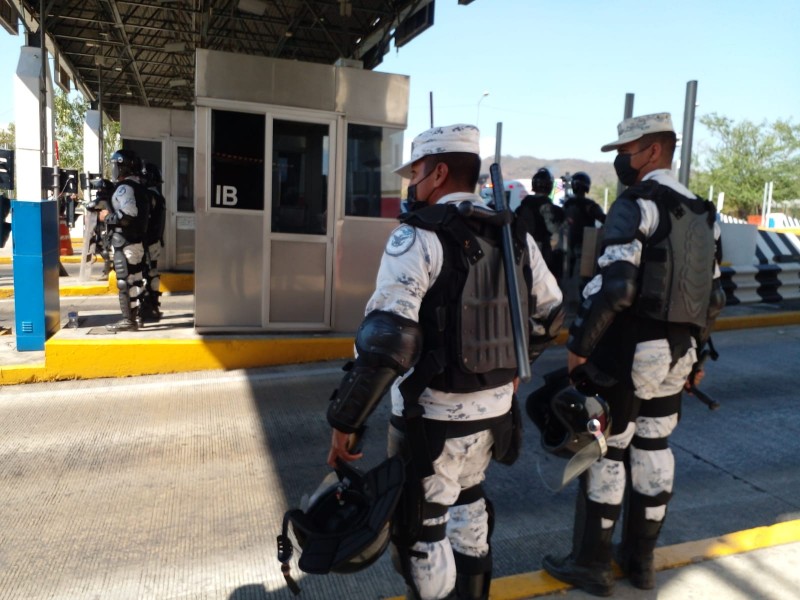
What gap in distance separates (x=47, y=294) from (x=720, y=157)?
4758 centimetres

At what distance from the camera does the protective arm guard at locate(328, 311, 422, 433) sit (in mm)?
2227

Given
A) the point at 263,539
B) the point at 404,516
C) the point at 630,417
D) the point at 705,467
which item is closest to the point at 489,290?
the point at 404,516

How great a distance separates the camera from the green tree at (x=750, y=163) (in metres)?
43.2

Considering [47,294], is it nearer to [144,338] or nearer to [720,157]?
[144,338]

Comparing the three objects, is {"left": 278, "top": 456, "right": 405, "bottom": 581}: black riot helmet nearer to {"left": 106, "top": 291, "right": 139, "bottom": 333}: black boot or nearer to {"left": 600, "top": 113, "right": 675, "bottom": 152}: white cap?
{"left": 600, "top": 113, "right": 675, "bottom": 152}: white cap

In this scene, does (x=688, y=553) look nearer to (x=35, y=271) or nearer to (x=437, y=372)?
(x=437, y=372)

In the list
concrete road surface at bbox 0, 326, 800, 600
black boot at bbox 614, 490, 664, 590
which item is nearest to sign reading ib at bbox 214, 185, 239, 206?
concrete road surface at bbox 0, 326, 800, 600

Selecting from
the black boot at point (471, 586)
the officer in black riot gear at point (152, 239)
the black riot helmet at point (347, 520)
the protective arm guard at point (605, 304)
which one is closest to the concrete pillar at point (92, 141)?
the officer in black riot gear at point (152, 239)

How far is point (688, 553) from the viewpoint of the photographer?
3.42 meters

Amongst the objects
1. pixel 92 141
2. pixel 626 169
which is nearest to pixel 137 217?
pixel 626 169

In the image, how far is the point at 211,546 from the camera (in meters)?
3.63

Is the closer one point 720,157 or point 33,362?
point 33,362

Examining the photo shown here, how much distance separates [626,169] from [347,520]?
6.85ft

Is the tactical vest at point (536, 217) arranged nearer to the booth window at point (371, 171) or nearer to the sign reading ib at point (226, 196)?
the booth window at point (371, 171)
